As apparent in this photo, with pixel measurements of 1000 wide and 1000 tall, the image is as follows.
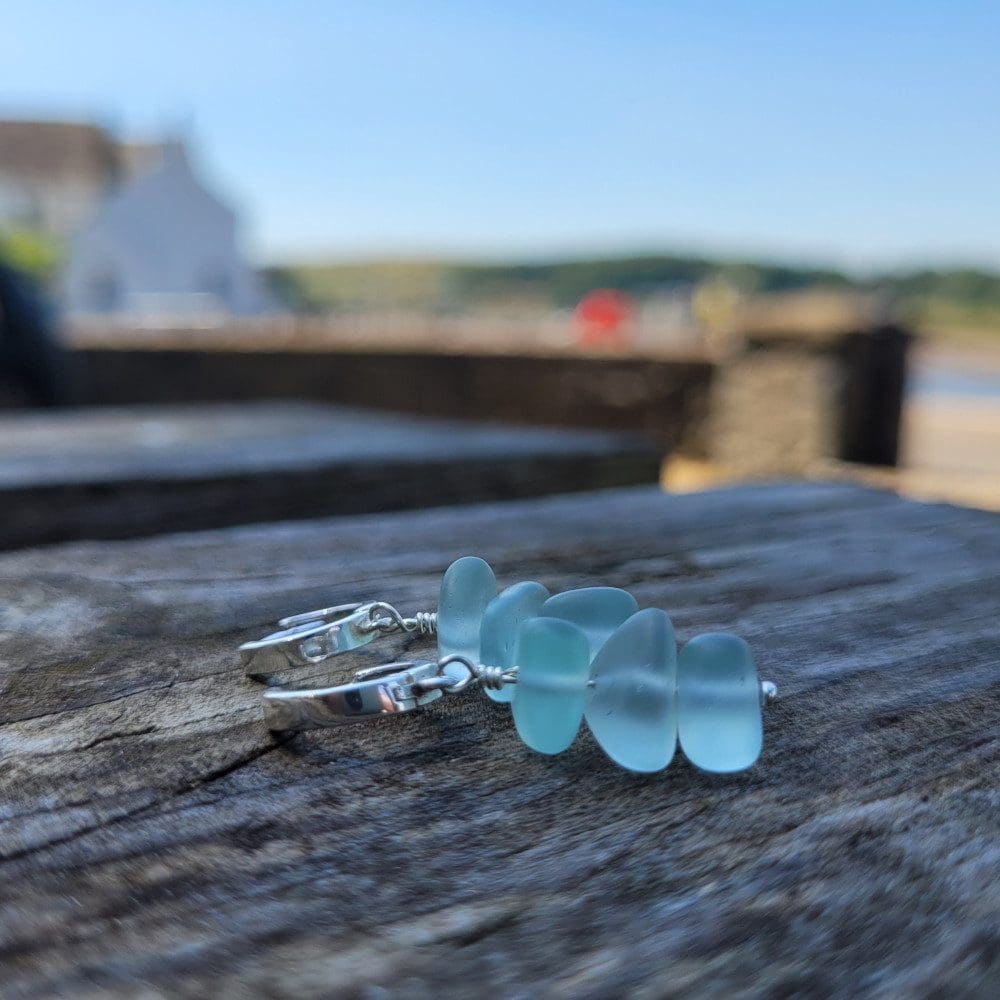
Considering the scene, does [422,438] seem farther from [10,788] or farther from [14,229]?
[14,229]

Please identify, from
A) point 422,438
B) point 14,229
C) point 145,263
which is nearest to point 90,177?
point 14,229

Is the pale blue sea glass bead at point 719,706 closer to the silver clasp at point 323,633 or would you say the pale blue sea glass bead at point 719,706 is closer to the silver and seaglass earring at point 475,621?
the silver and seaglass earring at point 475,621

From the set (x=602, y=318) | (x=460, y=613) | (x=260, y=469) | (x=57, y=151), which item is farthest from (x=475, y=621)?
(x=57, y=151)

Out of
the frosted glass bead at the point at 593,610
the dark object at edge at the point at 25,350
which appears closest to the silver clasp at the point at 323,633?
the frosted glass bead at the point at 593,610

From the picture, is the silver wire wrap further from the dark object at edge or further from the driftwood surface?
the dark object at edge

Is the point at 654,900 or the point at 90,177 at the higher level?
the point at 90,177

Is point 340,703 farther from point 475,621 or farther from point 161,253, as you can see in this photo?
point 161,253
